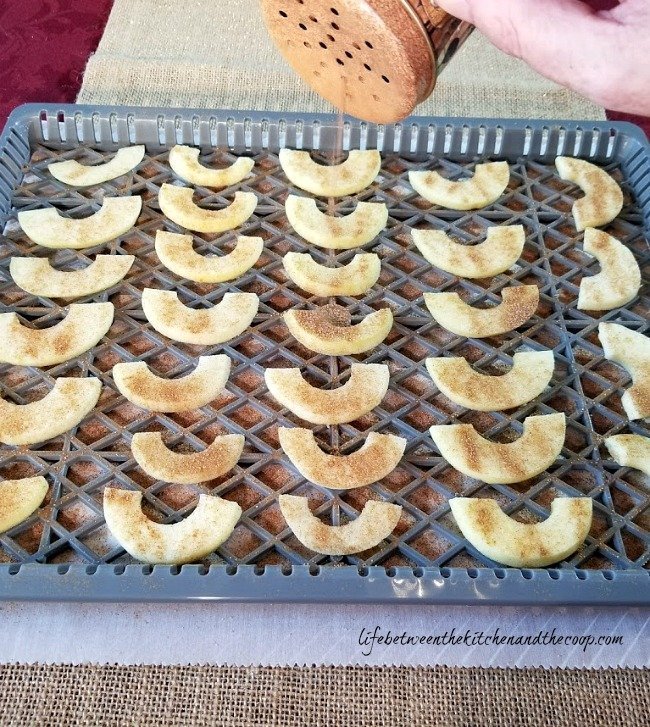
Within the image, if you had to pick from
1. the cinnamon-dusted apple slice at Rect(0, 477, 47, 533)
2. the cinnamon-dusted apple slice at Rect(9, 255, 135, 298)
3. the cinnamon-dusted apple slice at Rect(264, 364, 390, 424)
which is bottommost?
the cinnamon-dusted apple slice at Rect(0, 477, 47, 533)

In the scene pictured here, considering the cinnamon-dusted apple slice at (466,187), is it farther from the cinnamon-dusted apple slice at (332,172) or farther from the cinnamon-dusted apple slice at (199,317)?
the cinnamon-dusted apple slice at (199,317)

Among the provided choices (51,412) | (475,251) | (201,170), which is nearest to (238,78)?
(201,170)

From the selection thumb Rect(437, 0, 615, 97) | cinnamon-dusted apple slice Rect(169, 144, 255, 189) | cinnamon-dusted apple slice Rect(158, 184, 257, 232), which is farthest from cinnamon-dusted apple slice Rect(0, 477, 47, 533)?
thumb Rect(437, 0, 615, 97)

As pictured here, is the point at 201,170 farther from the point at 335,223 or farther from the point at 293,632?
the point at 293,632

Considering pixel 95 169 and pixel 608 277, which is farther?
pixel 95 169

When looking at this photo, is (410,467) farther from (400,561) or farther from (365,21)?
(365,21)

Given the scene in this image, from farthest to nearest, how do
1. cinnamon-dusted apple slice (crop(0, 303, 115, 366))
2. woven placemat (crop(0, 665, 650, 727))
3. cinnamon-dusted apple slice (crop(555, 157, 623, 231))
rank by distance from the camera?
cinnamon-dusted apple slice (crop(555, 157, 623, 231)), cinnamon-dusted apple slice (crop(0, 303, 115, 366)), woven placemat (crop(0, 665, 650, 727))

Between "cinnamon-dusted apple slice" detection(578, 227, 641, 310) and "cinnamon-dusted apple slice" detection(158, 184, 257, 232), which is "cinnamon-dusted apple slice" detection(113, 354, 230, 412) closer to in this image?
"cinnamon-dusted apple slice" detection(158, 184, 257, 232)
